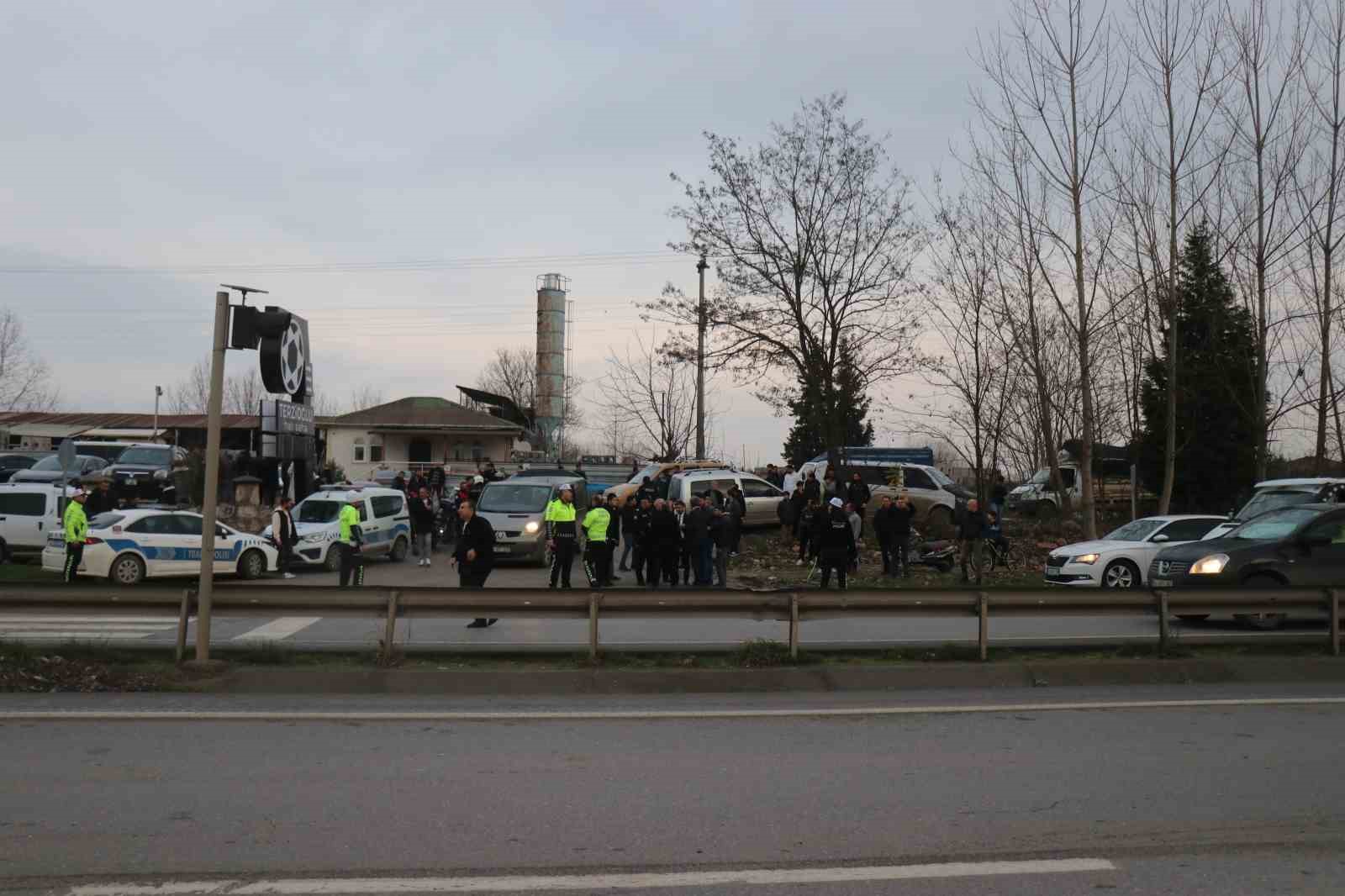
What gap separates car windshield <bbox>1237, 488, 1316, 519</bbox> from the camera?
1990 cm

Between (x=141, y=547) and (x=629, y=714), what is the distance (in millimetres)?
15771

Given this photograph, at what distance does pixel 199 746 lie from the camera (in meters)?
7.90

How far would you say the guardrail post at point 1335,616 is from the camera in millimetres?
12078

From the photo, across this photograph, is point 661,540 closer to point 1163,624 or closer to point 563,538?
point 563,538

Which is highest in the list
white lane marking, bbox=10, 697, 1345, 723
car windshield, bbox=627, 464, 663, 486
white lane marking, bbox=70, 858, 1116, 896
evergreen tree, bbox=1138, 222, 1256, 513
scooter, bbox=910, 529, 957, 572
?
evergreen tree, bbox=1138, 222, 1256, 513

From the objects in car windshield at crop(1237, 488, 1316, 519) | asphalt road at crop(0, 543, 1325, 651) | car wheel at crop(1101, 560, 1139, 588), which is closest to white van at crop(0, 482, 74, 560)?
asphalt road at crop(0, 543, 1325, 651)

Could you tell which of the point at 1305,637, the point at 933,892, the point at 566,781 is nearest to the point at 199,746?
the point at 566,781

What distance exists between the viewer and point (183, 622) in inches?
424

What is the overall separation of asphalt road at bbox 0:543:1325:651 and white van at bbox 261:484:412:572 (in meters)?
8.29

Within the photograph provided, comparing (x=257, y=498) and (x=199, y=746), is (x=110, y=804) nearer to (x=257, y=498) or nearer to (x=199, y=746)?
(x=199, y=746)

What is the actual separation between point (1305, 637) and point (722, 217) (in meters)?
19.9

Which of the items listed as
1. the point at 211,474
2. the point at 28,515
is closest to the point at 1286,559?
the point at 211,474

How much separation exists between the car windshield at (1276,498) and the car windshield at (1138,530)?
1.43 metres

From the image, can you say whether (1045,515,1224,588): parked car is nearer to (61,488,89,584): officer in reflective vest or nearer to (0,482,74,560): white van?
(61,488,89,584): officer in reflective vest
